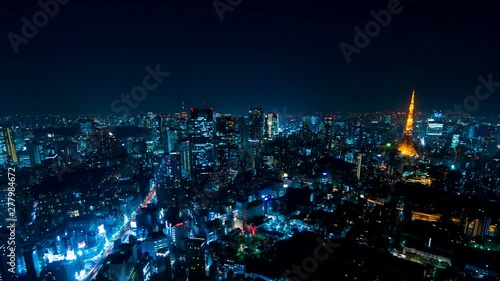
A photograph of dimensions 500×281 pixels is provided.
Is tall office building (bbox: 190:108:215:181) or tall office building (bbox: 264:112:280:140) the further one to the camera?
tall office building (bbox: 264:112:280:140)

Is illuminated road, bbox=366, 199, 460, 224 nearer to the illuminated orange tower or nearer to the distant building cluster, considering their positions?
the distant building cluster

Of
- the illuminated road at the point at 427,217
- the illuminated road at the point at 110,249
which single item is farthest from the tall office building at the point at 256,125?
the illuminated road at the point at 427,217

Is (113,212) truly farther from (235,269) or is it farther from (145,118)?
(145,118)

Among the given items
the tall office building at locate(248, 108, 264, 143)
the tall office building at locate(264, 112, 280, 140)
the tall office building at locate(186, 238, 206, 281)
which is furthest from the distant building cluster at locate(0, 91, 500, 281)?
the tall office building at locate(264, 112, 280, 140)

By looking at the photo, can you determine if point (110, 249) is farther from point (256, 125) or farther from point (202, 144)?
point (256, 125)

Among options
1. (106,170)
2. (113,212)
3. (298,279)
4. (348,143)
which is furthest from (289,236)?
(348,143)

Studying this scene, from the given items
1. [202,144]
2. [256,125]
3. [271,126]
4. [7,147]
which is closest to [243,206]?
[202,144]
